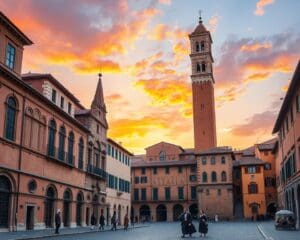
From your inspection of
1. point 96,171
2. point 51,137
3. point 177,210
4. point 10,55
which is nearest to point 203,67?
point 177,210

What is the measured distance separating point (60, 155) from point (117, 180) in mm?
19880

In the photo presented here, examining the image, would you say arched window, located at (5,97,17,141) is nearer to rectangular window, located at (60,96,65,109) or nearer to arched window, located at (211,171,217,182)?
rectangular window, located at (60,96,65,109)

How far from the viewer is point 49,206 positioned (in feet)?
110

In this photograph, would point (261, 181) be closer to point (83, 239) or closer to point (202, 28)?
point (202, 28)

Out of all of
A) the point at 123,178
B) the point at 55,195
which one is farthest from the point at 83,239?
the point at 123,178

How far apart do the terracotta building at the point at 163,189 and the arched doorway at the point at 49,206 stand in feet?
143

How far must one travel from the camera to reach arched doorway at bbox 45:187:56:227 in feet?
108

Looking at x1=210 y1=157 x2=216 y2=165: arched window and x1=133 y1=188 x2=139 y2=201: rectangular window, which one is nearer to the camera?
x1=210 y1=157 x2=216 y2=165: arched window

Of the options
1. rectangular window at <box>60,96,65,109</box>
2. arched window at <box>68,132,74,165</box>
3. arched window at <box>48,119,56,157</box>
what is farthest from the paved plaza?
rectangular window at <box>60,96,65,109</box>

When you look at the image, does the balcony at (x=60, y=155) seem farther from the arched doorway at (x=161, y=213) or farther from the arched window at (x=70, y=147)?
the arched doorway at (x=161, y=213)

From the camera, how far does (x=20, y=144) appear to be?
28.4 metres

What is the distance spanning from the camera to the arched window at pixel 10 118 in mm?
26931

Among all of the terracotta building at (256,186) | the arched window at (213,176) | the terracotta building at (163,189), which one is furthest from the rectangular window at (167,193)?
the terracotta building at (256,186)

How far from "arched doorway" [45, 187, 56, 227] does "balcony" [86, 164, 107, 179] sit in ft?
31.2
